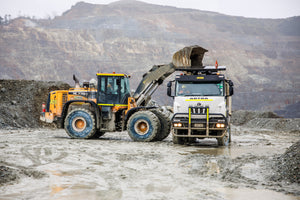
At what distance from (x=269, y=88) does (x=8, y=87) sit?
6741cm

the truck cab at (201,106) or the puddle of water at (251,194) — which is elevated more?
the truck cab at (201,106)

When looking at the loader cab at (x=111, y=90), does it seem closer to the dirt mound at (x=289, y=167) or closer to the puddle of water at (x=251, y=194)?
the dirt mound at (x=289, y=167)

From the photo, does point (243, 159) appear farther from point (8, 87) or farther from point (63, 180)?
point (8, 87)

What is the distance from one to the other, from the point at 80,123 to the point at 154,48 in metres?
78.7

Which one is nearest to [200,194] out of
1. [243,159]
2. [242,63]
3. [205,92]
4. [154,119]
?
[243,159]

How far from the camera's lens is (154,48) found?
93438mm

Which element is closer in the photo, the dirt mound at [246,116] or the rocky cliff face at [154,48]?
the dirt mound at [246,116]

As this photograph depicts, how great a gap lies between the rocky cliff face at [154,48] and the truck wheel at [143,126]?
173 ft

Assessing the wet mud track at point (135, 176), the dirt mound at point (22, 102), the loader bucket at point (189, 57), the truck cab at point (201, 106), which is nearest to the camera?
the wet mud track at point (135, 176)

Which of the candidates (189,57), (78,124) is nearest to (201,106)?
(189,57)

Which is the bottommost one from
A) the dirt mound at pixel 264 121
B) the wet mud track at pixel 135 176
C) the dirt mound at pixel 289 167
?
the dirt mound at pixel 264 121

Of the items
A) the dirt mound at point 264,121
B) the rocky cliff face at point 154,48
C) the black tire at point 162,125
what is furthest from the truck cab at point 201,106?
the rocky cliff face at point 154,48

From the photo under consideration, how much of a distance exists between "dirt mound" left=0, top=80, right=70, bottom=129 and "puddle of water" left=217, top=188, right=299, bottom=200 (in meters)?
18.8

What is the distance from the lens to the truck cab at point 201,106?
42.9 feet
